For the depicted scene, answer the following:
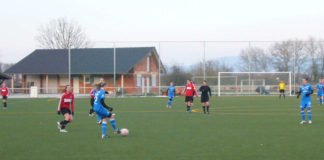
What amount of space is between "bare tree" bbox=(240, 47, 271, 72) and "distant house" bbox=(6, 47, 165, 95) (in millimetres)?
10390

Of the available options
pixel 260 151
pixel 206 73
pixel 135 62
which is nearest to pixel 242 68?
pixel 206 73

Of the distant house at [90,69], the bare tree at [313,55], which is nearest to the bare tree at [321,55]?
the bare tree at [313,55]

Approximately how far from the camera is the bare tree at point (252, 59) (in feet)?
180

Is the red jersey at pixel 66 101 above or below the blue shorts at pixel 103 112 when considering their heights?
above

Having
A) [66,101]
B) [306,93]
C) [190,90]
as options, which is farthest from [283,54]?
[66,101]

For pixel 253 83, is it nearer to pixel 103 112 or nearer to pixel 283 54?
pixel 283 54

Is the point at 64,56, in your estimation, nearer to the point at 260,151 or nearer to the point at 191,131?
the point at 191,131

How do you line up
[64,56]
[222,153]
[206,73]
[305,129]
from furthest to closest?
[64,56] < [206,73] < [305,129] < [222,153]

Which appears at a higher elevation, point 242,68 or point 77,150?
point 242,68

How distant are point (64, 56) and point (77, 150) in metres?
53.4

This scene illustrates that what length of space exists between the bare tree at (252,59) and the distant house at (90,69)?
34.1 feet

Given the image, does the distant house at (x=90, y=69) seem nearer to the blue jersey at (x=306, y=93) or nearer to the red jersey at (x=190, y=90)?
the red jersey at (x=190, y=90)

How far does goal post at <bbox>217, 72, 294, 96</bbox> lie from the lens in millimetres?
52062

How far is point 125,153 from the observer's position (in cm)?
1114
